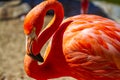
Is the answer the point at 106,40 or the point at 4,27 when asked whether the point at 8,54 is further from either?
the point at 106,40

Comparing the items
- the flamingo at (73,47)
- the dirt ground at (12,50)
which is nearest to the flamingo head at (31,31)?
the flamingo at (73,47)

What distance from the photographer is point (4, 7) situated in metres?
6.70

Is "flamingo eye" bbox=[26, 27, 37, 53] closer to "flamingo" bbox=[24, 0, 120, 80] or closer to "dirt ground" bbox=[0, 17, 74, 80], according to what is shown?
"flamingo" bbox=[24, 0, 120, 80]

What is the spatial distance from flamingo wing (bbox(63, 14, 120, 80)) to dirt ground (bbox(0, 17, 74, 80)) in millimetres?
1323

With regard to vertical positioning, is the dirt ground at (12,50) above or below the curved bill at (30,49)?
below

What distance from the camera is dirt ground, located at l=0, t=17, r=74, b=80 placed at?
13.7 feet

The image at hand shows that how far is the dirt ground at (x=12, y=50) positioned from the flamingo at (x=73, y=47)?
1.18 meters

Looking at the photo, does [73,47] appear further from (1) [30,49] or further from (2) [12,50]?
(2) [12,50]

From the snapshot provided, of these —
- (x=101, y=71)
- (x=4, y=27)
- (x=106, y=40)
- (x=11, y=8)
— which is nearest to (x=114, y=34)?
(x=106, y=40)

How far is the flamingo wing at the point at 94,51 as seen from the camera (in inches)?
105

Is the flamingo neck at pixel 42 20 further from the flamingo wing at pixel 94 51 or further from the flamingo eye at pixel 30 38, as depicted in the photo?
the flamingo wing at pixel 94 51

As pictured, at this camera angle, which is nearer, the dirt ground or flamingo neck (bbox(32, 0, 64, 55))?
flamingo neck (bbox(32, 0, 64, 55))

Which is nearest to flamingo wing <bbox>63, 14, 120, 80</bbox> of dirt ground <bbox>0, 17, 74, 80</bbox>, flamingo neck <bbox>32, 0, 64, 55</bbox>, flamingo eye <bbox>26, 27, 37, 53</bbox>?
flamingo neck <bbox>32, 0, 64, 55</bbox>

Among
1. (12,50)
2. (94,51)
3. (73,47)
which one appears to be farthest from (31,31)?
(12,50)
